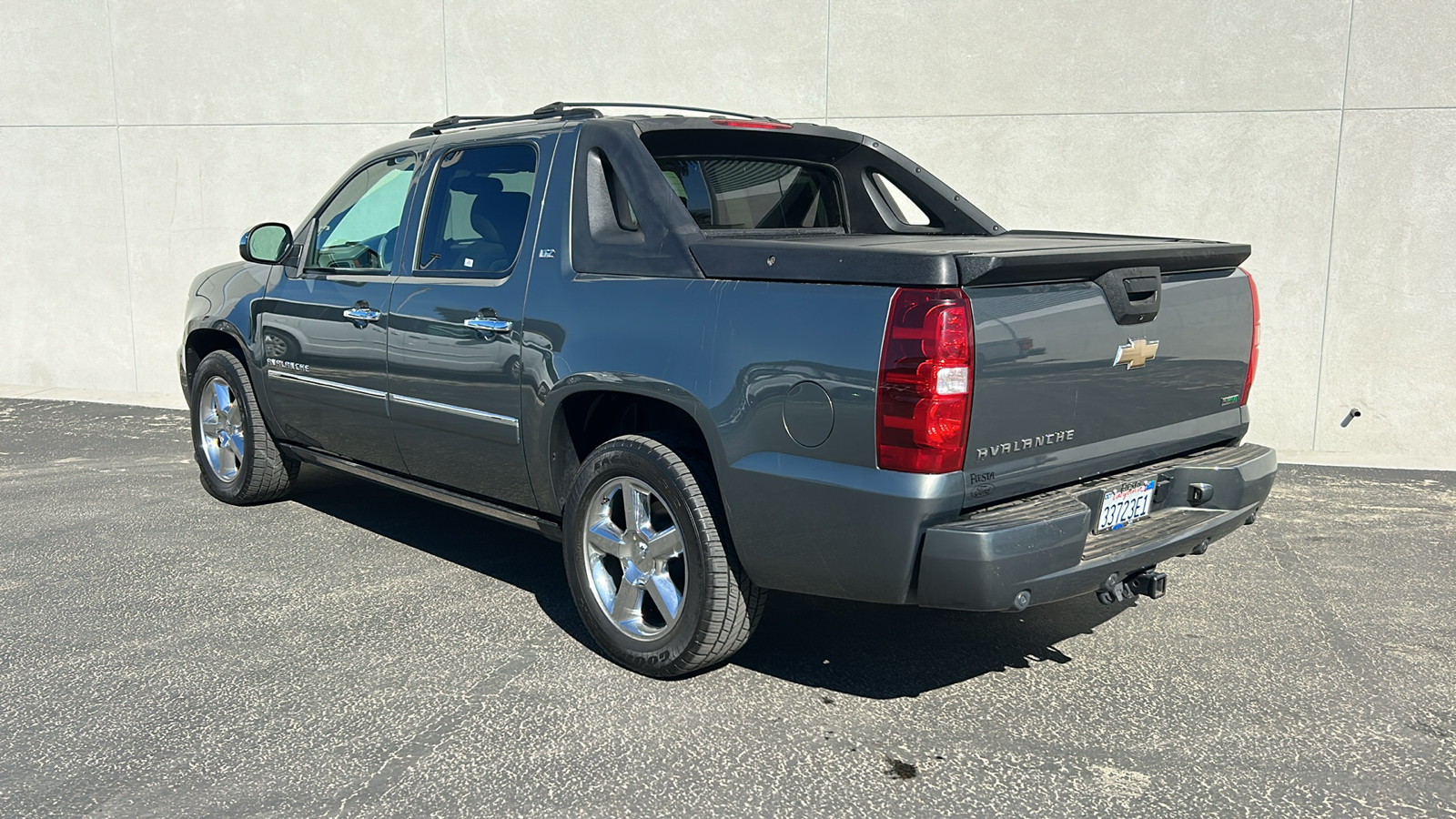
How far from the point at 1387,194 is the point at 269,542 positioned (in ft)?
23.3

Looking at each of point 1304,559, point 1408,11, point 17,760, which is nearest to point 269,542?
point 17,760

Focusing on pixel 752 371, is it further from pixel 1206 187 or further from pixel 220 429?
pixel 1206 187

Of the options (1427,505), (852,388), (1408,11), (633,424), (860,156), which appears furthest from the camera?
(1408,11)

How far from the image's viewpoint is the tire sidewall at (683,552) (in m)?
3.66

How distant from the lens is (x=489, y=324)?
4.29m

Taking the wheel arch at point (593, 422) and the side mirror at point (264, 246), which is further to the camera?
the side mirror at point (264, 246)

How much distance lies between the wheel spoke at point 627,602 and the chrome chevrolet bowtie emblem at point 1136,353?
5.78 ft

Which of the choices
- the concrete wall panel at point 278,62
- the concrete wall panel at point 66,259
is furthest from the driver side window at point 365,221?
the concrete wall panel at point 66,259

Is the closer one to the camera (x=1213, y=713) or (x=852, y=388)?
(x=852, y=388)

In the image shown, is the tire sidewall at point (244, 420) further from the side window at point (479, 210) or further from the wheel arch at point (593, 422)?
the wheel arch at point (593, 422)

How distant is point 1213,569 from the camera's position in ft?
17.3

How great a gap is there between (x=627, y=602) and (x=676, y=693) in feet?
1.25

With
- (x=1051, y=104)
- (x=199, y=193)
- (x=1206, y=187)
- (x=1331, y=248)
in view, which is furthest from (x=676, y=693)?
(x=199, y=193)

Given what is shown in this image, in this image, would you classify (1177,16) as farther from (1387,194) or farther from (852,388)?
(852,388)
